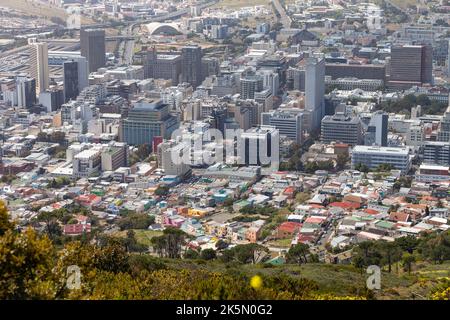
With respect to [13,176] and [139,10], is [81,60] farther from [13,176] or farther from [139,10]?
[139,10]

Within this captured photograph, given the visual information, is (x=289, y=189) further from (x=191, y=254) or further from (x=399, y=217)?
(x=191, y=254)

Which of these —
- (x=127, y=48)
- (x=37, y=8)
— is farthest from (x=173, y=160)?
(x=37, y=8)

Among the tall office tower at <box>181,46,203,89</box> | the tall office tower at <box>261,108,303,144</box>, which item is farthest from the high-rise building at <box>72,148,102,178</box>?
the tall office tower at <box>181,46,203,89</box>

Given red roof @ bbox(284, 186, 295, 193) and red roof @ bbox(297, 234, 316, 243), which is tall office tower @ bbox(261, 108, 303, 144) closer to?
red roof @ bbox(284, 186, 295, 193)

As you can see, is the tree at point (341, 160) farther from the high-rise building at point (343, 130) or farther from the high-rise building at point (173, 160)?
the high-rise building at point (173, 160)
